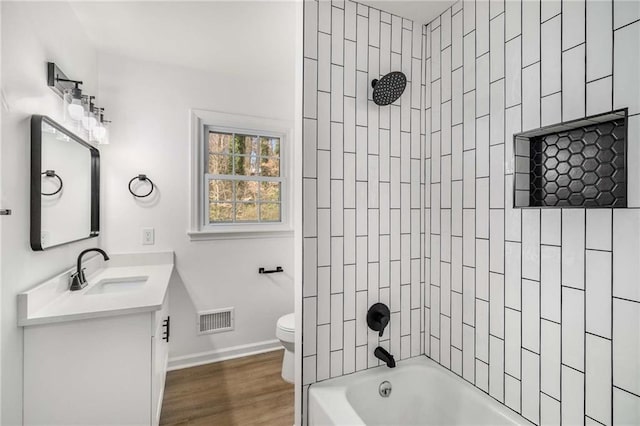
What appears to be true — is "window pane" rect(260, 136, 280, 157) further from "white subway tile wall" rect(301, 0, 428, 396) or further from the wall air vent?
"white subway tile wall" rect(301, 0, 428, 396)

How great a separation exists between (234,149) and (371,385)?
2218mm

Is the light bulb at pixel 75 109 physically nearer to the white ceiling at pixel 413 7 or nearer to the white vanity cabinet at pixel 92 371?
the white vanity cabinet at pixel 92 371

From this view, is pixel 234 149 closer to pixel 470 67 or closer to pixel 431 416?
pixel 470 67

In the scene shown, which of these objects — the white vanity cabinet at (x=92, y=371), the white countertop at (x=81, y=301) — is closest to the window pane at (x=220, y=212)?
the white countertop at (x=81, y=301)

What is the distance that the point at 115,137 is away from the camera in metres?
2.40

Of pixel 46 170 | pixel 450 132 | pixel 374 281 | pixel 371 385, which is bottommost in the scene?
pixel 371 385

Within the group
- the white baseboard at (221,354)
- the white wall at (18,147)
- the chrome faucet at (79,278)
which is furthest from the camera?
the white baseboard at (221,354)

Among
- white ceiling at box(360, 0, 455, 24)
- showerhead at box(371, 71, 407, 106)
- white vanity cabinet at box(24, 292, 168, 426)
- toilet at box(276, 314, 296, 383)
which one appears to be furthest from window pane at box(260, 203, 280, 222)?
white ceiling at box(360, 0, 455, 24)

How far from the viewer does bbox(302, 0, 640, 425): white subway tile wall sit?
3.18 ft

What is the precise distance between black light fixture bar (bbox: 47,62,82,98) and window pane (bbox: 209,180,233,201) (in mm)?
1165

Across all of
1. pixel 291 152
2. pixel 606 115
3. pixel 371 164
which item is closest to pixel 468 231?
pixel 371 164

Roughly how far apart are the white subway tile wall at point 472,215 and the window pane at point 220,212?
161 centimetres

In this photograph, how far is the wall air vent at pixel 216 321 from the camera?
2.64 meters

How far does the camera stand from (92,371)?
1490 millimetres
